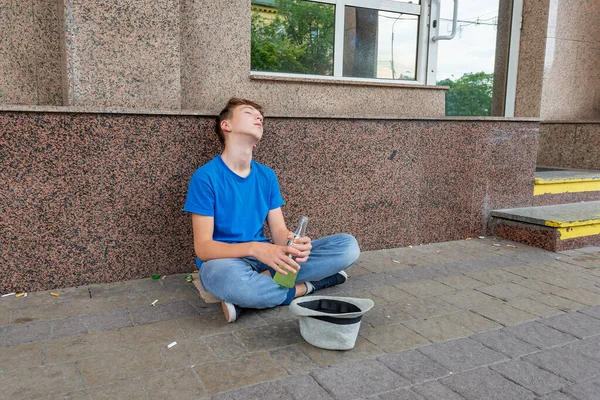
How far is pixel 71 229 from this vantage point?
3.33m

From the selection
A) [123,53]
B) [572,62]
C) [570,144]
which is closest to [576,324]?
[123,53]

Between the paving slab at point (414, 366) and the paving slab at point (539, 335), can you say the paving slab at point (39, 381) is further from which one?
the paving slab at point (539, 335)

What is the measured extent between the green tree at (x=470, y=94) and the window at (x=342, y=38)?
1.30m

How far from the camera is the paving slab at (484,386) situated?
2105 mm

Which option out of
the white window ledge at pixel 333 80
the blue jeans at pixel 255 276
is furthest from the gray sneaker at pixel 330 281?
the white window ledge at pixel 333 80

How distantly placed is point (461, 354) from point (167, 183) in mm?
2220

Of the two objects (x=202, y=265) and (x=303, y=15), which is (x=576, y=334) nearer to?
(x=202, y=265)

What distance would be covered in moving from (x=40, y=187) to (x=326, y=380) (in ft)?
7.21

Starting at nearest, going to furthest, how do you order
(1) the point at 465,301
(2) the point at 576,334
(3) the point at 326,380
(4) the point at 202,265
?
(3) the point at 326,380
(2) the point at 576,334
(4) the point at 202,265
(1) the point at 465,301

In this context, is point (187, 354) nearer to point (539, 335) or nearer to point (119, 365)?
point (119, 365)

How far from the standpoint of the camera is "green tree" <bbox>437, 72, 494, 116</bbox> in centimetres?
673

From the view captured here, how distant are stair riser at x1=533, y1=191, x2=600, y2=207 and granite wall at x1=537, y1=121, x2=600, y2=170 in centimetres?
103

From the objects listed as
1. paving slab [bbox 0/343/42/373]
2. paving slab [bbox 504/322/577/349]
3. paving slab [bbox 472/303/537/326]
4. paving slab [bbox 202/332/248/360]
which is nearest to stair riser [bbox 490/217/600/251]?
paving slab [bbox 472/303/537/326]

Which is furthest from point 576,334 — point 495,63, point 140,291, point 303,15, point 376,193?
point 495,63
